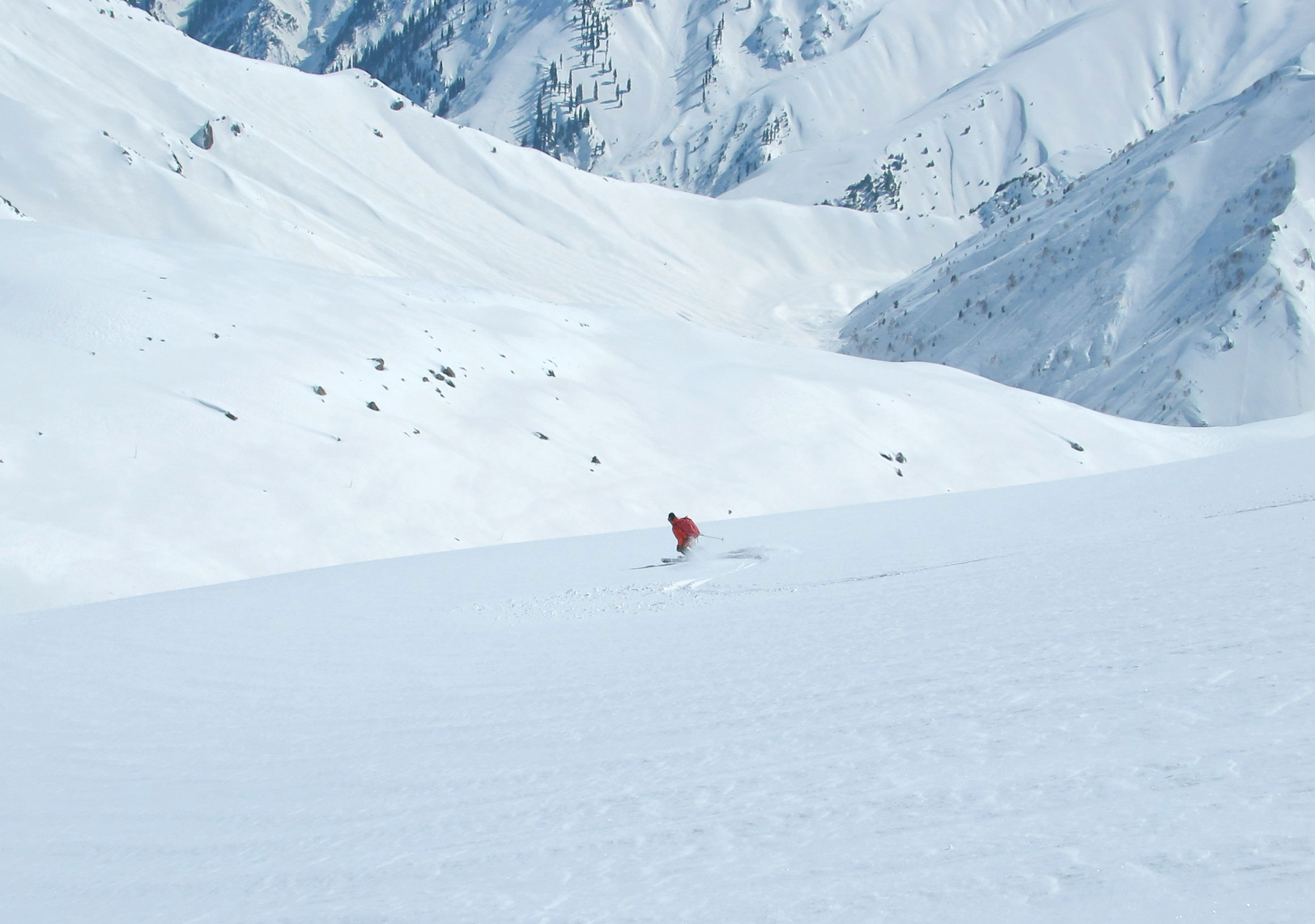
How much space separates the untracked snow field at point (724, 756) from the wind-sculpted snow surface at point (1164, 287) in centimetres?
6113

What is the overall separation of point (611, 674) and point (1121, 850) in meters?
6.29

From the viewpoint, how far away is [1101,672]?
7.50m

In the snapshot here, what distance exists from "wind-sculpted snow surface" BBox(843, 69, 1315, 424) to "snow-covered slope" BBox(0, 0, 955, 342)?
66.6 ft

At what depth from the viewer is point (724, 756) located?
7.03 metres

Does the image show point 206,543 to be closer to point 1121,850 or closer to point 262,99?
point 1121,850

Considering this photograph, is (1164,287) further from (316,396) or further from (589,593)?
(589,593)

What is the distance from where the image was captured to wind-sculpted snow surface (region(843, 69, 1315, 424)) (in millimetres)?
69000

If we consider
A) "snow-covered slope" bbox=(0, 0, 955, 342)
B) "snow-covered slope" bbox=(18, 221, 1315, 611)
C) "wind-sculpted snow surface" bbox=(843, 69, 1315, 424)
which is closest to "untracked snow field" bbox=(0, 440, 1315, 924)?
"snow-covered slope" bbox=(18, 221, 1315, 611)

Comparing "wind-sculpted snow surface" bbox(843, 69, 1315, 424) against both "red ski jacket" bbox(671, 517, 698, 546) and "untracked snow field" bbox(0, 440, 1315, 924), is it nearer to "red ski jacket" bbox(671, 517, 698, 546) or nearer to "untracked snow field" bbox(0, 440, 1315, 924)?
"red ski jacket" bbox(671, 517, 698, 546)

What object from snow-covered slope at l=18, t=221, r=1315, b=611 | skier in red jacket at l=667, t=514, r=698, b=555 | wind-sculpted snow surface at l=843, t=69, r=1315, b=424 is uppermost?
wind-sculpted snow surface at l=843, t=69, r=1315, b=424

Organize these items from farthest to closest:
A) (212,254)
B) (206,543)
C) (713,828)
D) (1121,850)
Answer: (212,254) < (206,543) < (713,828) < (1121,850)

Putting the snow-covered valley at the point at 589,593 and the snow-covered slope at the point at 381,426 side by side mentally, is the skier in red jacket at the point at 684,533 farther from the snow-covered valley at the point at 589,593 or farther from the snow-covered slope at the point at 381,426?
the snow-covered slope at the point at 381,426

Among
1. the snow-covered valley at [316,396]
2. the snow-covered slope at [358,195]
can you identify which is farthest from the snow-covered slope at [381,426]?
the snow-covered slope at [358,195]

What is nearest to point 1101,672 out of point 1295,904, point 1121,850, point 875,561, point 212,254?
point 1121,850
